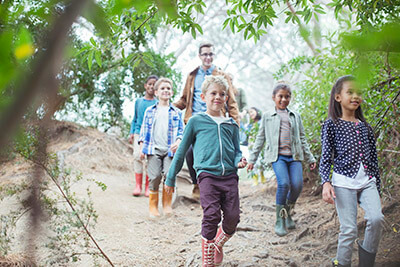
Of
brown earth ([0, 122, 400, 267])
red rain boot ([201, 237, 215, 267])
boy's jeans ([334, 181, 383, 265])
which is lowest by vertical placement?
brown earth ([0, 122, 400, 267])

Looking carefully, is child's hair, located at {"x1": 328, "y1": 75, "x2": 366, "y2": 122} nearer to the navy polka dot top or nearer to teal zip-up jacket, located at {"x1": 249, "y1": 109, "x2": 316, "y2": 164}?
the navy polka dot top

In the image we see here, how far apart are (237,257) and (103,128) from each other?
23.0 feet

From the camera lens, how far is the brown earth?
10.3 feet

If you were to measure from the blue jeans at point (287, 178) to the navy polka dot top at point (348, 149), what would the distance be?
1.09 metres

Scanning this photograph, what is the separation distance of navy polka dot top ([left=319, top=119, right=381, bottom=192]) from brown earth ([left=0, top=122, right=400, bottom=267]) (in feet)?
2.68

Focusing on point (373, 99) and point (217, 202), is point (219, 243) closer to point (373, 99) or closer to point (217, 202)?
point (217, 202)

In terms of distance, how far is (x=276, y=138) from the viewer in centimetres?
405

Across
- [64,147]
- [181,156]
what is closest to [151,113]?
[181,156]

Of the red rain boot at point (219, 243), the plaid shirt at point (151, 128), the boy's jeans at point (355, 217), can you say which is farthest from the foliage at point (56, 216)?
the boy's jeans at point (355, 217)

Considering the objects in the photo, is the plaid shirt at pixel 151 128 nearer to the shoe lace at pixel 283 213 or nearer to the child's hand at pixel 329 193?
the shoe lace at pixel 283 213

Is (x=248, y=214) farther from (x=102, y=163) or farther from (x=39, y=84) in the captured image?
(x=39, y=84)

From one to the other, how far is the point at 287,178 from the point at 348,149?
49.3 inches

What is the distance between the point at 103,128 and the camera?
9469 millimetres

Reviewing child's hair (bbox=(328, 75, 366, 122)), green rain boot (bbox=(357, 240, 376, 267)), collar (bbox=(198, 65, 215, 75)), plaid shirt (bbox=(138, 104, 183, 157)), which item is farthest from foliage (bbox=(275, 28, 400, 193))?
plaid shirt (bbox=(138, 104, 183, 157))
